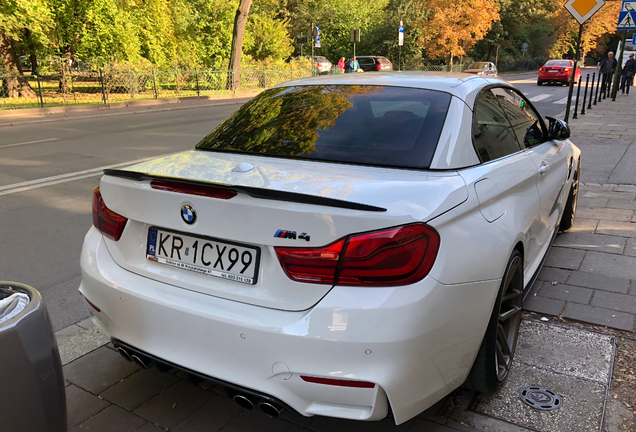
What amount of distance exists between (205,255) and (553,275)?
3189 mm

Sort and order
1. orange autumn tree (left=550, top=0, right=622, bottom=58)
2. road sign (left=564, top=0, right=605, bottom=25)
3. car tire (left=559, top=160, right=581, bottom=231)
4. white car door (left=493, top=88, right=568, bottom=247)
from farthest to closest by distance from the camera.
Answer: orange autumn tree (left=550, top=0, right=622, bottom=58)
road sign (left=564, top=0, right=605, bottom=25)
car tire (left=559, top=160, right=581, bottom=231)
white car door (left=493, top=88, right=568, bottom=247)

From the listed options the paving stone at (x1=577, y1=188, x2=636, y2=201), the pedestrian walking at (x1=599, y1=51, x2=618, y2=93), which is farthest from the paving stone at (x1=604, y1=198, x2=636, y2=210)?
the pedestrian walking at (x1=599, y1=51, x2=618, y2=93)

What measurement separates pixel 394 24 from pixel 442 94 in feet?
158

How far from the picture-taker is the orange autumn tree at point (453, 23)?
141ft

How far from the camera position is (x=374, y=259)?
6.23 feet

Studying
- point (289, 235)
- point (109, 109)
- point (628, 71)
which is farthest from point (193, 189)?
point (628, 71)

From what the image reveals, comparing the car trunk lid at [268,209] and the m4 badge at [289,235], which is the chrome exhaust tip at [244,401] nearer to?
the car trunk lid at [268,209]

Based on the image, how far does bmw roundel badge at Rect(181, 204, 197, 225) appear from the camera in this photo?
2.16 meters

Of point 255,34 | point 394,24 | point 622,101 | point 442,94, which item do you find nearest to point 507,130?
point 442,94

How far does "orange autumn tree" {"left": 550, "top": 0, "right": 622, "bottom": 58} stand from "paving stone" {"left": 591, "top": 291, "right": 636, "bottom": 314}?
67231 millimetres

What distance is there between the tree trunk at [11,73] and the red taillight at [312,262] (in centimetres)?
2139

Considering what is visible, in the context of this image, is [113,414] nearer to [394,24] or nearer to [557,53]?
[394,24]

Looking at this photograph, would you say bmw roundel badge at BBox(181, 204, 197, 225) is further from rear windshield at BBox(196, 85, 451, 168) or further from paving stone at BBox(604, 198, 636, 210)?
paving stone at BBox(604, 198, 636, 210)

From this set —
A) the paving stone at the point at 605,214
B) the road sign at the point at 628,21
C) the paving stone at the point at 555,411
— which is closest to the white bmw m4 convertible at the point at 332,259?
the paving stone at the point at 555,411
